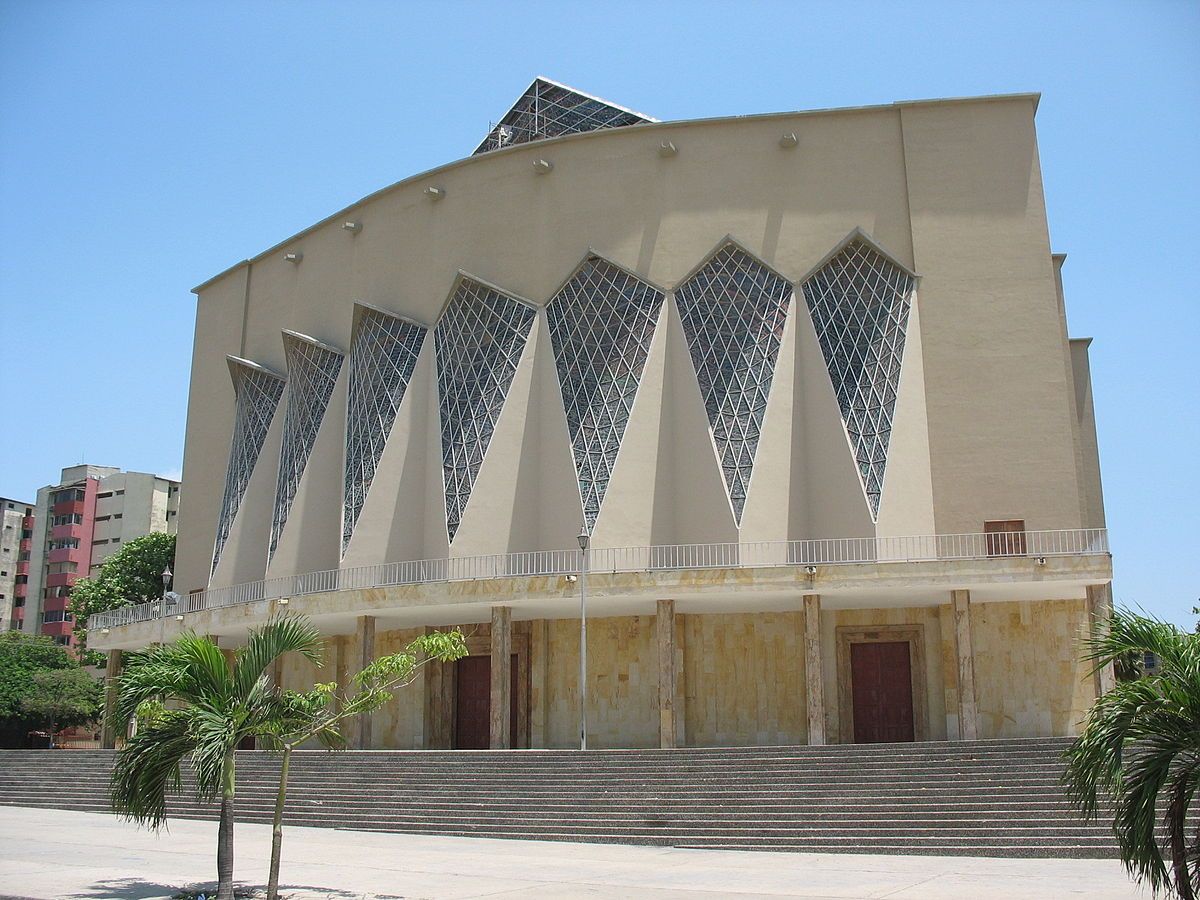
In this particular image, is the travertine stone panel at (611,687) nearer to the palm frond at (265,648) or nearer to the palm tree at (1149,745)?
the palm frond at (265,648)

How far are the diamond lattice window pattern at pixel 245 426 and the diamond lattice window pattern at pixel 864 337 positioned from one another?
15.6 m

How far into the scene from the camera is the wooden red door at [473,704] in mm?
26906

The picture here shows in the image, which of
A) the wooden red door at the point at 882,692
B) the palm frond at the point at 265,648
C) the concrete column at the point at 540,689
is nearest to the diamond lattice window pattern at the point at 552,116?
the concrete column at the point at 540,689

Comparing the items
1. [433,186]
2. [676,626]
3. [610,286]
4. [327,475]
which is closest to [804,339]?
[610,286]

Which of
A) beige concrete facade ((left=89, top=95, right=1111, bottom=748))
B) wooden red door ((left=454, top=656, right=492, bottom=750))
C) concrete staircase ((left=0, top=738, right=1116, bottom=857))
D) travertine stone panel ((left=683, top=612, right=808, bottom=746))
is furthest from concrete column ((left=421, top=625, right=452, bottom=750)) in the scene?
travertine stone panel ((left=683, top=612, right=808, bottom=746))

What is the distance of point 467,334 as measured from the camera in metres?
28.5

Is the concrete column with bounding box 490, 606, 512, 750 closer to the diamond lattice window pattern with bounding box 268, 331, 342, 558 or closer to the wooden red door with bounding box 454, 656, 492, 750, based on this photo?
the wooden red door with bounding box 454, 656, 492, 750

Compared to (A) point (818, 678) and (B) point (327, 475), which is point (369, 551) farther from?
(A) point (818, 678)

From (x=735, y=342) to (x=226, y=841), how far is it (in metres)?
18.3

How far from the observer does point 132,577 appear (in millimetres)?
44938

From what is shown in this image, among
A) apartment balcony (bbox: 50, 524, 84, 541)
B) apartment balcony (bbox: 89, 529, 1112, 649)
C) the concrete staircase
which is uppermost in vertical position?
apartment balcony (bbox: 50, 524, 84, 541)

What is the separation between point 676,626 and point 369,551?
7.78 metres

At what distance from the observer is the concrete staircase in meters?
14.4

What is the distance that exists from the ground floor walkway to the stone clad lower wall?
9319 mm
